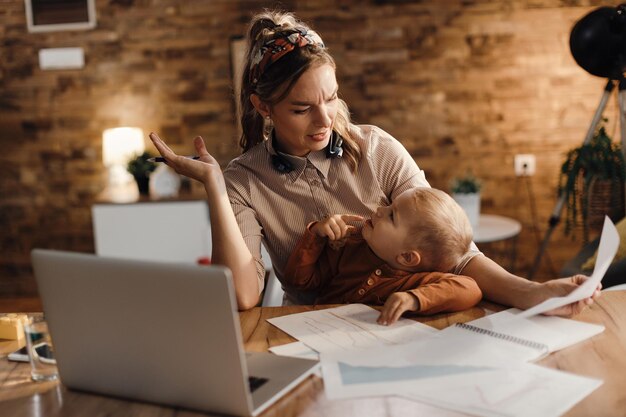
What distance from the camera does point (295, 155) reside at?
1.66 m

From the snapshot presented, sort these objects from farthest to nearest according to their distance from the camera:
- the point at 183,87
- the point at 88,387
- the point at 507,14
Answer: the point at 183,87, the point at 507,14, the point at 88,387

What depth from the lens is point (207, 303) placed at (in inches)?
31.6

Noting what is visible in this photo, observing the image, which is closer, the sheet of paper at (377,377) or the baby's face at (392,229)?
the sheet of paper at (377,377)

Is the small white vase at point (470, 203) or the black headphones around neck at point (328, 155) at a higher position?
the black headphones around neck at point (328, 155)

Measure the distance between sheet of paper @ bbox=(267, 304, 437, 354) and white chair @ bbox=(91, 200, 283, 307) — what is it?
2.80 meters

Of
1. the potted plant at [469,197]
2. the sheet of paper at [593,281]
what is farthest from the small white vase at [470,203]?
the sheet of paper at [593,281]

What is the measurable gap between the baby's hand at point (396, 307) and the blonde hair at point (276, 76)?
1.69 ft

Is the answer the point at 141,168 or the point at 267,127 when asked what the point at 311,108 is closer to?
the point at 267,127

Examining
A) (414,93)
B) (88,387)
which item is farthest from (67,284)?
(414,93)

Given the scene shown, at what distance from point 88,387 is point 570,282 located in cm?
84

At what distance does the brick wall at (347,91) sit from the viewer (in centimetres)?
408

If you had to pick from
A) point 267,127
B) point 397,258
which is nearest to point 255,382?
point 397,258

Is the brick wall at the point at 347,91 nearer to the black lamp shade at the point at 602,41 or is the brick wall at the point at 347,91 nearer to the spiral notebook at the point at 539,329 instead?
the black lamp shade at the point at 602,41

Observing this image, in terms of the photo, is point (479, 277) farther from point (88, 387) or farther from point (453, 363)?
point (88, 387)
